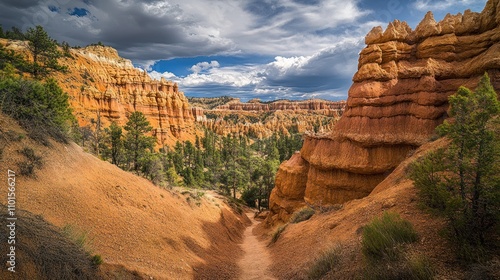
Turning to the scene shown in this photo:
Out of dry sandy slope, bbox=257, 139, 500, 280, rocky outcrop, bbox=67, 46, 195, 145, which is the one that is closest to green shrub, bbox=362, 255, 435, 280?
dry sandy slope, bbox=257, 139, 500, 280

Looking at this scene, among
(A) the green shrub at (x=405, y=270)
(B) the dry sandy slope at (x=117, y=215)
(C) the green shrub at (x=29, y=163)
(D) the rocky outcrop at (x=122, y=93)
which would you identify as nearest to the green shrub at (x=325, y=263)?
(A) the green shrub at (x=405, y=270)

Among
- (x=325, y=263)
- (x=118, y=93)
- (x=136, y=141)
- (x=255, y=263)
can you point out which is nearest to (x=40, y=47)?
(x=136, y=141)

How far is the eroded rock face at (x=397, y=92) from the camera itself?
65.1 feet

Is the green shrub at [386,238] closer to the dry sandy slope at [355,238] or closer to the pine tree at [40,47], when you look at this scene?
the dry sandy slope at [355,238]

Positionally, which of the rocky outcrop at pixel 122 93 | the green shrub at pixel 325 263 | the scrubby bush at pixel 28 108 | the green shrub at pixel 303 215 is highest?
the rocky outcrop at pixel 122 93

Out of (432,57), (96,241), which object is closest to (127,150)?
(96,241)

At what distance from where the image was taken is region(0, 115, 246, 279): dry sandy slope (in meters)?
9.47

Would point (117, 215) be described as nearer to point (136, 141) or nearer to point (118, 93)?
point (136, 141)

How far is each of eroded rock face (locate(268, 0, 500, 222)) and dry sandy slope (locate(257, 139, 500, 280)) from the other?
5.95 metres

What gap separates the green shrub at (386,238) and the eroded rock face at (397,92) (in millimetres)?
13877

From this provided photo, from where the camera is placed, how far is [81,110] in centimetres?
6438

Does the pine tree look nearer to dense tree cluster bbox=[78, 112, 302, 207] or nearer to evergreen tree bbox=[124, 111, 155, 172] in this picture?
dense tree cluster bbox=[78, 112, 302, 207]

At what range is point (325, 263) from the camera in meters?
8.91

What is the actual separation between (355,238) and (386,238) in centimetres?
332
